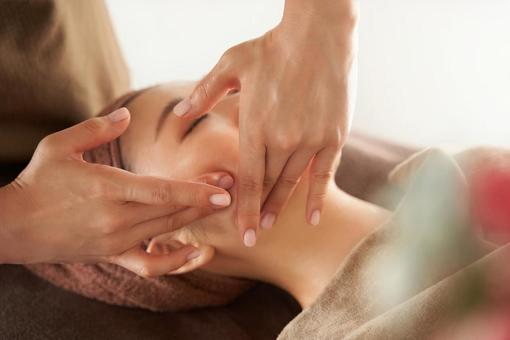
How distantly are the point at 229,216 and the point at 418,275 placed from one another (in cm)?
33

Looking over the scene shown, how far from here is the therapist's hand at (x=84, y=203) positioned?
0.85m

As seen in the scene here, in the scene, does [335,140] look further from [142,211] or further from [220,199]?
[142,211]

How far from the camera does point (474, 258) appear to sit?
0.90m

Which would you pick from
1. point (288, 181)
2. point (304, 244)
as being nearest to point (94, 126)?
point (288, 181)

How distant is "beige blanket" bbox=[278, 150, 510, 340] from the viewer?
0.77 metres

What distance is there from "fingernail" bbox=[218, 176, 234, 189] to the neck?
0.14 metres

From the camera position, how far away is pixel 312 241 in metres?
1.05

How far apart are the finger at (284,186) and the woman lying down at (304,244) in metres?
0.06

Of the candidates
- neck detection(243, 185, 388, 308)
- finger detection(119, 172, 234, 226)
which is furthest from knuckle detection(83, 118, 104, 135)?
neck detection(243, 185, 388, 308)

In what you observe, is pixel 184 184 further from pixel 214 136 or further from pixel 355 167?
pixel 355 167

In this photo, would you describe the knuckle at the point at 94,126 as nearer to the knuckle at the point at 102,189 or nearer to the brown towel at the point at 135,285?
the knuckle at the point at 102,189

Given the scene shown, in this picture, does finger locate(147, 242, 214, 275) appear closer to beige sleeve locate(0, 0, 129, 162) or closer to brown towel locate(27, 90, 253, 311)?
brown towel locate(27, 90, 253, 311)

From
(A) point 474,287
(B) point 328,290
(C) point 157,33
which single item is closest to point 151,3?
(C) point 157,33

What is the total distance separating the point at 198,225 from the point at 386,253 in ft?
1.11
